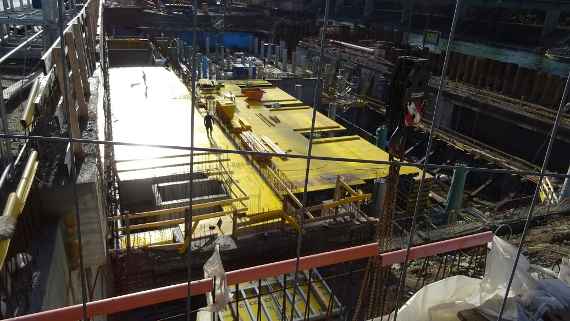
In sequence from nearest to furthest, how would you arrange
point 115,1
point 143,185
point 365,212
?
point 143,185 < point 365,212 < point 115,1

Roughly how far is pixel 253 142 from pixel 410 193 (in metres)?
3.72

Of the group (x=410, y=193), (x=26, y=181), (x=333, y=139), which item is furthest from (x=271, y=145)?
(x=26, y=181)

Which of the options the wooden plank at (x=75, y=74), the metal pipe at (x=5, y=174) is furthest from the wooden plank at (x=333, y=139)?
the metal pipe at (x=5, y=174)

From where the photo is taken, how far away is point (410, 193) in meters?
9.77

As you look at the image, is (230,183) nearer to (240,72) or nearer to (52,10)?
(52,10)

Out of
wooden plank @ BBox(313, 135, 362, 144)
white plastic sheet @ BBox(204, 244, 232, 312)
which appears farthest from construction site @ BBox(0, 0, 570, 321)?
wooden plank @ BBox(313, 135, 362, 144)

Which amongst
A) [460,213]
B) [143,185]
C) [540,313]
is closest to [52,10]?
[143,185]

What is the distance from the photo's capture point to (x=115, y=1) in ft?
103

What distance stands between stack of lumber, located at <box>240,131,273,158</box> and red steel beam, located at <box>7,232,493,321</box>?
22.5ft

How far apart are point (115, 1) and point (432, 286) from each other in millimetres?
33531

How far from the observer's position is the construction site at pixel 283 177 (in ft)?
9.54

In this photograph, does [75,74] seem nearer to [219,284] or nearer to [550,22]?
[219,284]

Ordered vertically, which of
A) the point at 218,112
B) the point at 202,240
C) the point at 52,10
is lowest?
the point at 202,240

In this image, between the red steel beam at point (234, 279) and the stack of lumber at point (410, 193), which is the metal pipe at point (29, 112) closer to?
the red steel beam at point (234, 279)
